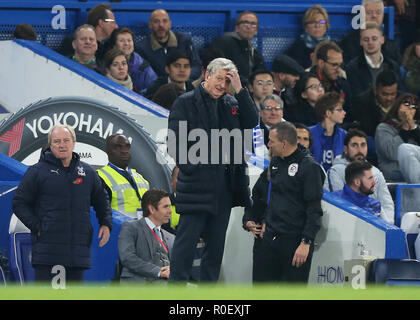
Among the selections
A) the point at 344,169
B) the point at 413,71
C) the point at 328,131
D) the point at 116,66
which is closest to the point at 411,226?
the point at 344,169

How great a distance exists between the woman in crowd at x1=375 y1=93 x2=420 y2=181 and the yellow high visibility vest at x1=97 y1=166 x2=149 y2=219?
3349mm

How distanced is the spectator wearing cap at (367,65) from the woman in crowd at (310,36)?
1.65 feet

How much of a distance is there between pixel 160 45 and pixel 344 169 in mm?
2994

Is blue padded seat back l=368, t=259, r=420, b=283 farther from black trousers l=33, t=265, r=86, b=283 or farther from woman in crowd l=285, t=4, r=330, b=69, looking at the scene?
woman in crowd l=285, t=4, r=330, b=69

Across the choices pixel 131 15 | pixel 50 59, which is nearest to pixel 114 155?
pixel 50 59

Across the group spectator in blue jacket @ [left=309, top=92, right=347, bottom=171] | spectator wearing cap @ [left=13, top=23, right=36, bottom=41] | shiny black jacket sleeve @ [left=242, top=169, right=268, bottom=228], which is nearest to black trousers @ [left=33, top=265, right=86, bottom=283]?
shiny black jacket sleeve @ [left=242, top=169, right=268, bottom=228]

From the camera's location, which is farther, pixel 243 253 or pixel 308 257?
pixel 243 253

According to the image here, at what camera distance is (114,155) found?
9.22 meters

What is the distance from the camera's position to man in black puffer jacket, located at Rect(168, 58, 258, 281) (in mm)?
6945

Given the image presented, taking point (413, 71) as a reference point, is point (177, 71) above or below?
below

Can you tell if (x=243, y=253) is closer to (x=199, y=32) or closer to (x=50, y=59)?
(x=50, y=59)

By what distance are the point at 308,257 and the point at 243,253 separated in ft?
4.55

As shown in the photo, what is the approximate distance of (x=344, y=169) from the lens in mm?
10320

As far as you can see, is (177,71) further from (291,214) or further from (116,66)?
(291,214)
